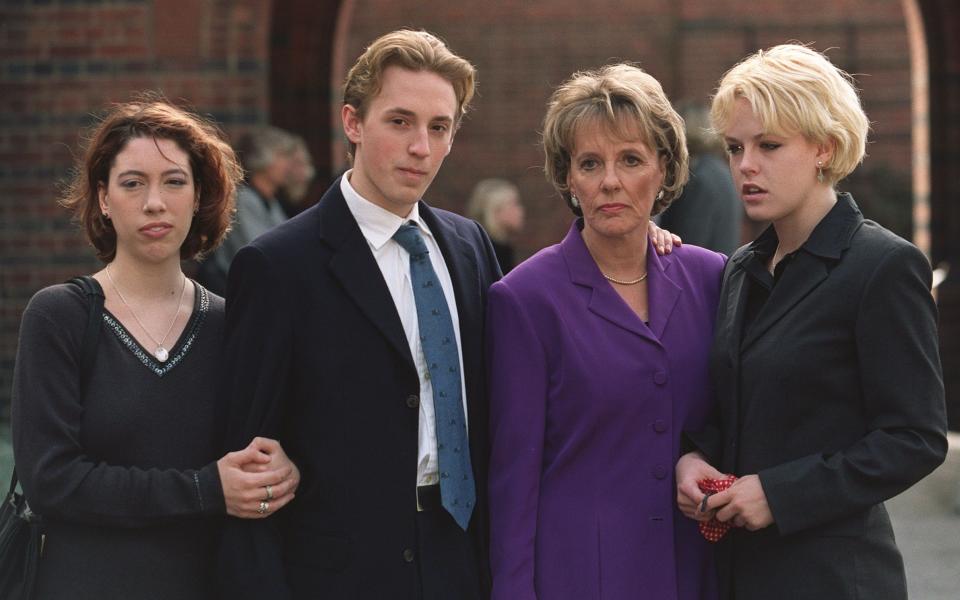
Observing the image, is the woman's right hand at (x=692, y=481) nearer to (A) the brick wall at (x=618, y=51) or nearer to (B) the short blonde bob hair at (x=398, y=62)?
(B) the short blonde bob hair at (x=398, y=62)

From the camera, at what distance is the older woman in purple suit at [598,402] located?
9.29 feet

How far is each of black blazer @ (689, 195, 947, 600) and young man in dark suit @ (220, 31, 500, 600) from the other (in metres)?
0.60

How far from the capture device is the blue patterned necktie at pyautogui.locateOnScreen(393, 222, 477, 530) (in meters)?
2.83

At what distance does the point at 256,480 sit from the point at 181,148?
2.48 ft

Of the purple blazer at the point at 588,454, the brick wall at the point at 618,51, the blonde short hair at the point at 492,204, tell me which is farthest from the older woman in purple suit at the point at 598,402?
the brick wall at the point at 618,51

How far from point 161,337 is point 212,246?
0.35 meters

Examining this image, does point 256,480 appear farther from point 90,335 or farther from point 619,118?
point 619,118

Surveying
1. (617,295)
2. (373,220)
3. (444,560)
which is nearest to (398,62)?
(373,220)

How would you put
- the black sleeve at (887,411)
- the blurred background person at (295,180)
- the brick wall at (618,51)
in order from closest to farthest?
the black sleeve at (887,411), the blurred background person at (295,180), the brick wall at (618,51)

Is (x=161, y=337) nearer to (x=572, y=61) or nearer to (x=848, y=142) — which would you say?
(x=848, y=142)

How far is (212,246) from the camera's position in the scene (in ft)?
10.3

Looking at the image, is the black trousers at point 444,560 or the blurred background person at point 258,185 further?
the blurred background person at point 258,185

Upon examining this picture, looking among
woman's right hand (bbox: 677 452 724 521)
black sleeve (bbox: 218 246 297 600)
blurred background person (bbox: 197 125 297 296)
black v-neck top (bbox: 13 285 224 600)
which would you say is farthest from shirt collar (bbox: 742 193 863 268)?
blurred background person (bbox: 197 125 297 296)

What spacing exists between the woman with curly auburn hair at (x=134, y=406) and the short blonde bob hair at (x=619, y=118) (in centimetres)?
78
